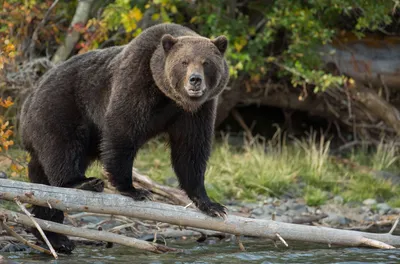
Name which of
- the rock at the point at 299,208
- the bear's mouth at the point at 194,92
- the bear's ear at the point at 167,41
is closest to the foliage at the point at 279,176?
the rock at the point at 299,208

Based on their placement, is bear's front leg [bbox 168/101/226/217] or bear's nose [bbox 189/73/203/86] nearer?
bear's nose [bbox 189/73/203/86]

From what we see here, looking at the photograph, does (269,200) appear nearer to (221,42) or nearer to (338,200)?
(338,200)

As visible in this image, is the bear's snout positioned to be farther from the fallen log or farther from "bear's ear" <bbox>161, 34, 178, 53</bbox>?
the fallen log

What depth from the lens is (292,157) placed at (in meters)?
12.4

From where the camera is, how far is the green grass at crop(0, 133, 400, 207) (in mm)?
10828

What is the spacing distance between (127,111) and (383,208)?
211 inches

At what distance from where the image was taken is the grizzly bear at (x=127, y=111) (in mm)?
6586

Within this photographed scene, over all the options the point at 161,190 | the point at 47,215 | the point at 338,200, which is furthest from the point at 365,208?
the point at 47,215

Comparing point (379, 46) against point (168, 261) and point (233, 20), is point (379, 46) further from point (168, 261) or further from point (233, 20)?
point (168, 261)

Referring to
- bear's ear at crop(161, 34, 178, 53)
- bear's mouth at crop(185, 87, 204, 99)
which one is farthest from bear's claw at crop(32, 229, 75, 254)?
bear's ear at crop(161, 34, 178, 53)

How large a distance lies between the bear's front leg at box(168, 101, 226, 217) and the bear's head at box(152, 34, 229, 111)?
7.4 inches

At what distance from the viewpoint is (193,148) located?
691 cm

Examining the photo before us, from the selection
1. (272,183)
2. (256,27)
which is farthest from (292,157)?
(256,27)

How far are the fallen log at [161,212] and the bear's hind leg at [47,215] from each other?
1.12 metres
